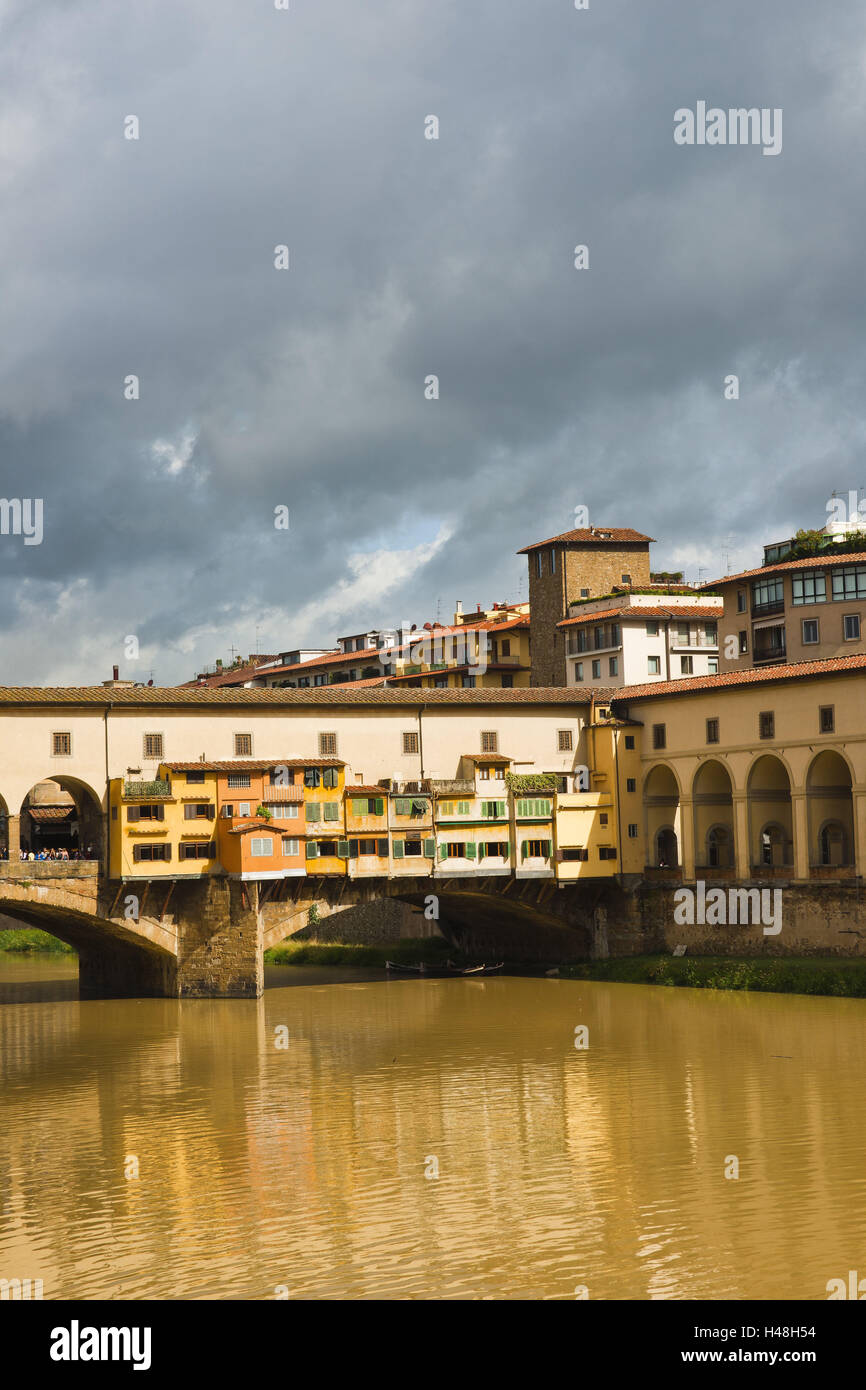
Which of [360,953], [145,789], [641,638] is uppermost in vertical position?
[641,638]

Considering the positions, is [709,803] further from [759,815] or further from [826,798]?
[826,798]

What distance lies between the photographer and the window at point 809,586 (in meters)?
77.6

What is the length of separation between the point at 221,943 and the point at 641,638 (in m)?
36.8

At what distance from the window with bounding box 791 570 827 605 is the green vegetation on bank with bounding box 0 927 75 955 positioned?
1674 inches

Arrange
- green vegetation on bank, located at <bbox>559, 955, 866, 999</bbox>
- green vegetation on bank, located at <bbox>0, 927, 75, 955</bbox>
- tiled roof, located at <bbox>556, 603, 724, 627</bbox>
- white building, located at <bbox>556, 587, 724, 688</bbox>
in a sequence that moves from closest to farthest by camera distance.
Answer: green vegetation on bank, located at <bbox>559, 955, 866, 999</bbox>, tiled roof, located at <bbox>556, 603, 724, 627</bbox>, white building, located at <bbox>556, 587, 724, 688</bbox>, green vegetation on bank, located at <bbox>0, 927, 75, 955</bbox>

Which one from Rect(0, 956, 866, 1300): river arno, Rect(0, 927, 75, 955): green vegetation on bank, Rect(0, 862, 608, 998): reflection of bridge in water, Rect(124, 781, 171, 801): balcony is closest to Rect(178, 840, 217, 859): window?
Rect(0, 862, 608, 998): reflection of bridge in water

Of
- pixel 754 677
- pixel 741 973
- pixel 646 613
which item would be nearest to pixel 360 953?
pixel 741 973

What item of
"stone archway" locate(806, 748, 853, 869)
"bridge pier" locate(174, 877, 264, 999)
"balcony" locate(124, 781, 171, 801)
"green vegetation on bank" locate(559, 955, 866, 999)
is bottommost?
"green vegetation on bank" locate(559, 955, 866, 999)

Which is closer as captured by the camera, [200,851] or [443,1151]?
[443,1151]

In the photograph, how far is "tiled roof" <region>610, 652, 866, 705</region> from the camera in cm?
5422

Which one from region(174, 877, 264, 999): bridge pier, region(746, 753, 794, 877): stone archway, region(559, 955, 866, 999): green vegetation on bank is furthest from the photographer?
region(746, 753, 794, 877): stone archway

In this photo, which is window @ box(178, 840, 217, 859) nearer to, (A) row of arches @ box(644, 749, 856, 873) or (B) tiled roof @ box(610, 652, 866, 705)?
(A) row of arches @ box(644, 749, 856, 873)

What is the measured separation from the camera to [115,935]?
186 feet

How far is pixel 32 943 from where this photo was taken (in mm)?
85750
